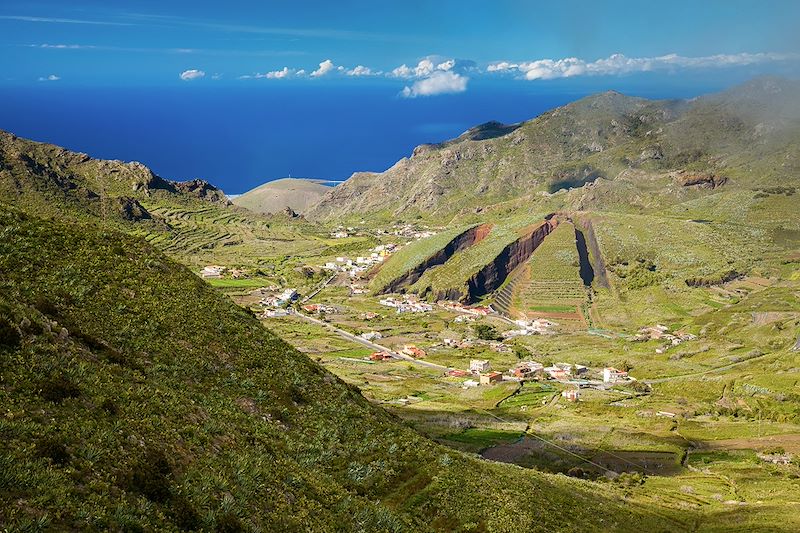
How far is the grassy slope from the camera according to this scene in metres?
14.5

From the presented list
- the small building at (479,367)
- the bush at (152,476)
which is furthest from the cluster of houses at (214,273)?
the bush at (152,476)

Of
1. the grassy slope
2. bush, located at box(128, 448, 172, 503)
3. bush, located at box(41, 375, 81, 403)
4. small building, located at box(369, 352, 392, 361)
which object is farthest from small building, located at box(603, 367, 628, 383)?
bush, located at box(41, 375, 81, 403)

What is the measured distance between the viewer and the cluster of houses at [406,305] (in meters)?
186

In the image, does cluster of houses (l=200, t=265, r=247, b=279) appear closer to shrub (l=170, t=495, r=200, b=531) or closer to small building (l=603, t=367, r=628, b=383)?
small building (l=603, t=367, r=628, b=383)

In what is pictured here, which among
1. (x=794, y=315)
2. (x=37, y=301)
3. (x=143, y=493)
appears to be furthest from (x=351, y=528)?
(x=794, y=315)

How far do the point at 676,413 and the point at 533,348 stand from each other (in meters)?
53.8

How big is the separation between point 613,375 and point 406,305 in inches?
3110

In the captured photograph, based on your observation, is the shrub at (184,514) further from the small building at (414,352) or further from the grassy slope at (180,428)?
the small building at (414,352)

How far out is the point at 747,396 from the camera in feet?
332

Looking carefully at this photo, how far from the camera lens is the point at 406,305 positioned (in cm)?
18938

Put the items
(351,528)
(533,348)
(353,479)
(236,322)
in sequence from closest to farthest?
(351,528) → (353,479) → (236,322) → (533,348)

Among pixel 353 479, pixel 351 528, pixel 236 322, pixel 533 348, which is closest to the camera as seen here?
pixel 351 528

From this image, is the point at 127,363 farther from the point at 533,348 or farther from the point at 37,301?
the point at 533,348

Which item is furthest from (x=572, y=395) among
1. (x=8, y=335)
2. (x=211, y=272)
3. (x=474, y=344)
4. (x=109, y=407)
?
(x=211, y=272)
